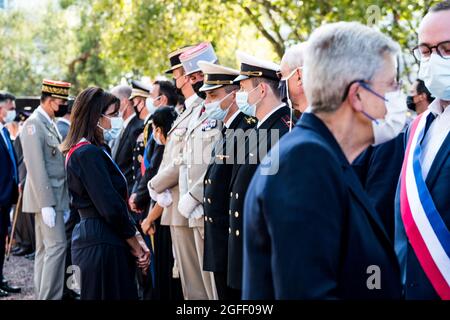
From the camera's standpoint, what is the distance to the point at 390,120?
2.90m

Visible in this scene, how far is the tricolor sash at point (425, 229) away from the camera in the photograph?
11.9ft

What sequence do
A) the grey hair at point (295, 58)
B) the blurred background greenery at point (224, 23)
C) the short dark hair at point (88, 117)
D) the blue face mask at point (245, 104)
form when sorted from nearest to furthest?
the grey hair at point (295, 58)
the blue face mask at point (245, 104)
the short dark hair at point (88, 117)
the blurred background greenery at point (224, 23)

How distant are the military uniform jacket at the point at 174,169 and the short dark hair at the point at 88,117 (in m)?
1.24

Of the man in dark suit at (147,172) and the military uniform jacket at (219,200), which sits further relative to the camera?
the man in dark suit at (147,172)

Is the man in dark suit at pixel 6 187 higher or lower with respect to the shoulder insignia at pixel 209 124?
lower

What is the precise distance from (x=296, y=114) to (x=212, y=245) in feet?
3.59

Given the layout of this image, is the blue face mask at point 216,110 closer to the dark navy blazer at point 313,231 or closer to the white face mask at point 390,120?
the white face mask at point 390,120

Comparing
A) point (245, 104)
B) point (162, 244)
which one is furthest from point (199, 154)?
point (162, 244)

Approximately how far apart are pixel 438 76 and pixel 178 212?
345 centimetres

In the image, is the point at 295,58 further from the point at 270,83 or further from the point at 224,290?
the point at 224,290

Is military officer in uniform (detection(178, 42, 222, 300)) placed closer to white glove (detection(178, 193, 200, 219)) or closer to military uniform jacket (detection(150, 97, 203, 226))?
white glove (detection(178, 193, 200, 219))

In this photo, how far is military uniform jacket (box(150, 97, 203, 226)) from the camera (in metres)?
6.98

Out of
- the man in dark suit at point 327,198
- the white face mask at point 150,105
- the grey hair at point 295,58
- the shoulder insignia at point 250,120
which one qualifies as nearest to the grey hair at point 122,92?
the white face mask at point 150,105

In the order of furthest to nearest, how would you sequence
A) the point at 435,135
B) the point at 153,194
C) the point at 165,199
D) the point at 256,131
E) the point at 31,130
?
the point at 31,130 → the point at 153,194 → the point at 165,199 → the point at 256,131 → the point at 435,135
